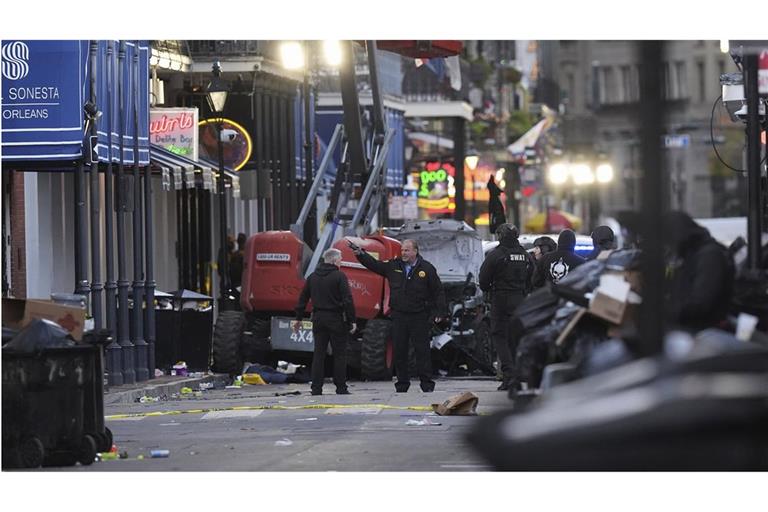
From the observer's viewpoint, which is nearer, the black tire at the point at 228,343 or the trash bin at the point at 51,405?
the trash bin at the point at 51,405

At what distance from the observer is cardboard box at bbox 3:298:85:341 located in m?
14.8

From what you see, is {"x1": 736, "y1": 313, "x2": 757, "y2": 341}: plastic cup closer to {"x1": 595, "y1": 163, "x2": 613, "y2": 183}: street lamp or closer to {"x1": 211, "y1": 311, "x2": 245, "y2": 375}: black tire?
{"x1": 595, "y1": 163, "x2": 613, "y2": 183}: street lamp

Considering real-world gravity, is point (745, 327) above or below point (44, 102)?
below

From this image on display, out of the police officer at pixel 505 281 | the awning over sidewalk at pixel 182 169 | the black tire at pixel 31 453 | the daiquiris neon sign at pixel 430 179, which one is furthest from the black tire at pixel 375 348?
the daiquiris neon sign at pixel 430 179

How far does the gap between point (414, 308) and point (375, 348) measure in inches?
98.6

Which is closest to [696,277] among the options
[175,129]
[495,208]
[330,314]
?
[330,314]

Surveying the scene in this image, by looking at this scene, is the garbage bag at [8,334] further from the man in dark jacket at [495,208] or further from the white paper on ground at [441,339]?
the man in dark jacket at [495,208]

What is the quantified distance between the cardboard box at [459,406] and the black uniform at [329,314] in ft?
12.4

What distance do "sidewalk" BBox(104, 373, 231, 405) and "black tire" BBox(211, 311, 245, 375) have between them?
16 cm

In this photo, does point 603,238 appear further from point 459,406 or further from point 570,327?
point 570,327

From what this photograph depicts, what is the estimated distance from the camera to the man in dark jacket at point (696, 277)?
10953mm

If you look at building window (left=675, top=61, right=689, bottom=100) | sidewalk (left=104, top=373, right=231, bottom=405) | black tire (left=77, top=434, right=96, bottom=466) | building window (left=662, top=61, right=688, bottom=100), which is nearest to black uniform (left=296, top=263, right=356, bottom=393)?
sidewalk (left=104, top=373, right=231, bottom=405)

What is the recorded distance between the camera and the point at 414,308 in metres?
22.1
